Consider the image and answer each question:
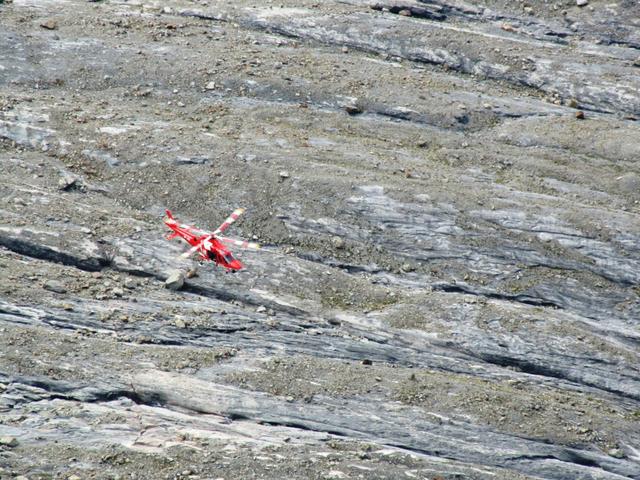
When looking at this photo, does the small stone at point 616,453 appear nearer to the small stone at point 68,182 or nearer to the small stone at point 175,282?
the small stone at point 175,282

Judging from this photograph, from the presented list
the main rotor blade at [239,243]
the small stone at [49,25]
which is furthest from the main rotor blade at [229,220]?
the small stone at [49,25]

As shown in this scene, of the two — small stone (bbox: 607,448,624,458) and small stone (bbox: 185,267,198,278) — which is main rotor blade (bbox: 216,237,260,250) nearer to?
small stone (bbox: 185,267,198,278)

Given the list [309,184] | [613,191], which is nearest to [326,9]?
[309,184]

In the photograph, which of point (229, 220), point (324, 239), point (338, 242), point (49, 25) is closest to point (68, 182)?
point (229, 220)

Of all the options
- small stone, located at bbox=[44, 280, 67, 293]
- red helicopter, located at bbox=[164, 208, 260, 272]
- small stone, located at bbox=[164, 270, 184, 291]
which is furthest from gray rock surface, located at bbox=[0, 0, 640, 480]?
red helicopter, located at bbox=[164, 208, 260, 272]

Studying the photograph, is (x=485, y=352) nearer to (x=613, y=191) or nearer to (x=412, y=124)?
(x=613, y=191)
